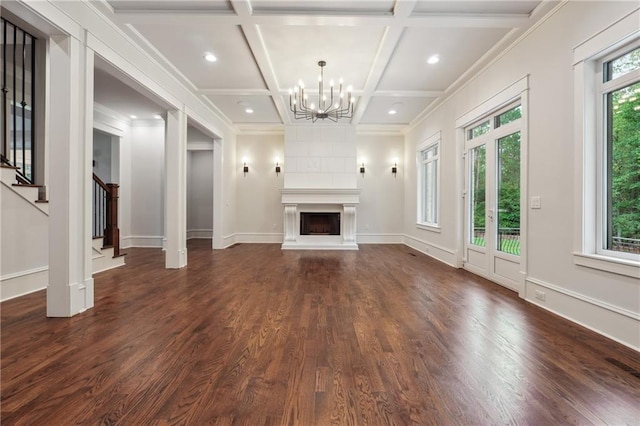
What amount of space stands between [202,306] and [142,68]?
10.4ft

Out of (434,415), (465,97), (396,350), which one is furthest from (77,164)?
(465,97)

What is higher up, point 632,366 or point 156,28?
point 156,28

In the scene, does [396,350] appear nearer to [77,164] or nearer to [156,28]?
[77,164]

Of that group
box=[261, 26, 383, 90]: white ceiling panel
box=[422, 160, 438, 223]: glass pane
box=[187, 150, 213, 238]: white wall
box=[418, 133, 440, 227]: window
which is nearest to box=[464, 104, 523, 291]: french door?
box=[418, 133, 440, 227]: window

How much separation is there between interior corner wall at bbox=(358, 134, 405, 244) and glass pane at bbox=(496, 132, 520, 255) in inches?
163

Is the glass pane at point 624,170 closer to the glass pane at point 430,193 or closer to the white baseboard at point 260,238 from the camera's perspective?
the glass pane at point 430,193

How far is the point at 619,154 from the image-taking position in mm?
2473

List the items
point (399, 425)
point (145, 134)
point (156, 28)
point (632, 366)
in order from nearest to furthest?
point (399, 425) → point (632, 366) → point (156, 28) → point (145, 134)

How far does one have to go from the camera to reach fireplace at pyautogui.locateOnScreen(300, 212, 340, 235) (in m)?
7.64

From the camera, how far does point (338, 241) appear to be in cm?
752

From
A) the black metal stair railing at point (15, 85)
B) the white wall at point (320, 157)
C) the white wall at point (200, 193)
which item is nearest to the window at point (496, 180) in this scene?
the white wall at point (320, 157)

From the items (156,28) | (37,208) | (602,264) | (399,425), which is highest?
(156,28)

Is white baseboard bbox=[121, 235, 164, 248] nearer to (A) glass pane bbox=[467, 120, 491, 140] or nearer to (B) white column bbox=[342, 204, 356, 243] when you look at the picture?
(B) white column bbox=[342, 204, 356, 243]

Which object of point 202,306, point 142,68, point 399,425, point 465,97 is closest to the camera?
point 399,425
